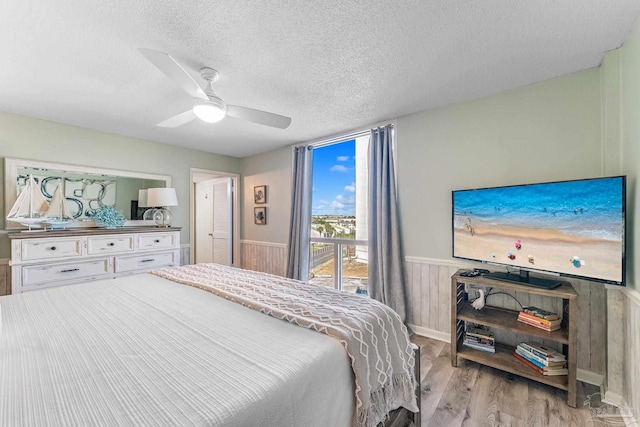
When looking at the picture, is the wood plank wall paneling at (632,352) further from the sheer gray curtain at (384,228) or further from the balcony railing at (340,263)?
the balcony railing at (340,263)

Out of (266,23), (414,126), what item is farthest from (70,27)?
(414,126)

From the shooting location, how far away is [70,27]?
155cm

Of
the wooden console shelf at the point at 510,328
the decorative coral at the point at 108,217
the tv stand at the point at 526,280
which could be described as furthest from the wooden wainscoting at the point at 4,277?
the tv stand at the point at 526,280

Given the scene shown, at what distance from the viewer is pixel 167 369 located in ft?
3.04

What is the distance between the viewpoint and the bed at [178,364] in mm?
743

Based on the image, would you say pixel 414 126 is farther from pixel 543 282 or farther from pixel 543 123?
pixel 543 282

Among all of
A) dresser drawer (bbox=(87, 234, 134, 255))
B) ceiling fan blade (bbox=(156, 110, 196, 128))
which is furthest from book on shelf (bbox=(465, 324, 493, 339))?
dresser drawer (bbox=(87, 234, 134, 255))

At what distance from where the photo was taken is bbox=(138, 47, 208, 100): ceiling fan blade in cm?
142

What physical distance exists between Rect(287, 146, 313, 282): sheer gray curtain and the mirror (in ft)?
6.34

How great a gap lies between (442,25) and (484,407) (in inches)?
94.7

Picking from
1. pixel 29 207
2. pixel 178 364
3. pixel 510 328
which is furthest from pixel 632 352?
pixel 29 207

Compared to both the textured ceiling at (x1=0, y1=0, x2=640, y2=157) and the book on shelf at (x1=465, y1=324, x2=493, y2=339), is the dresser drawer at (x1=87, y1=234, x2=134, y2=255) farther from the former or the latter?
the book on shelf at (x1=465, y1=324, x2=493, y2=339)

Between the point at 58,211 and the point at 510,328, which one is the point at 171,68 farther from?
the point at 510,328

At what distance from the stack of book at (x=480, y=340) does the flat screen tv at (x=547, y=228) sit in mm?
523
